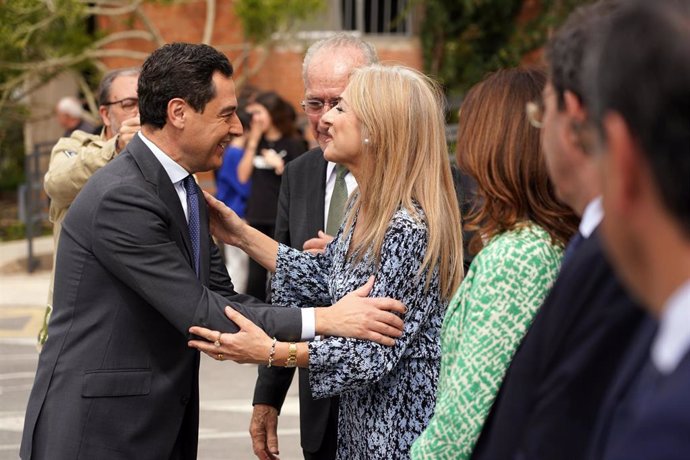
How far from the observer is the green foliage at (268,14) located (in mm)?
16359

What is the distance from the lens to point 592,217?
213 centimetres

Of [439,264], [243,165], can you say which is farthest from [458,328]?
[243,165]

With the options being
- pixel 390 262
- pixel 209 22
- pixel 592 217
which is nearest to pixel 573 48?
pixel 592 217

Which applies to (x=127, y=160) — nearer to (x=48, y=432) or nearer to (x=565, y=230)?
(x=48, y=432)

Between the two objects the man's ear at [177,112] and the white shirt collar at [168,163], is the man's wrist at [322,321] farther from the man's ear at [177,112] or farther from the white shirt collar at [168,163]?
the man's ear at [177,112]

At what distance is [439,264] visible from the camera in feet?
10.7

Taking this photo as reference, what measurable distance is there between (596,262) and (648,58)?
715 mm

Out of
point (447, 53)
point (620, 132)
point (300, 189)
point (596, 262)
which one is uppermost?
point (620, 132)

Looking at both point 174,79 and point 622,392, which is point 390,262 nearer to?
point 174,79

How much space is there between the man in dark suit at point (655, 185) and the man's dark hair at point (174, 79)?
2255mm

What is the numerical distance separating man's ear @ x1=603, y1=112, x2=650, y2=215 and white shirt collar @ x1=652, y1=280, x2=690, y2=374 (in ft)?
0.39

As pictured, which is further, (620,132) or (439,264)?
(439,264)

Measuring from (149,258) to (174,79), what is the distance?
0.60 meters

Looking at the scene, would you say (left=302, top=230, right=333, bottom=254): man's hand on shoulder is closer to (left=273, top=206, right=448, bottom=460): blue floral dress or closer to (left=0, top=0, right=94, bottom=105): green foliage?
(left=273, top=206, right=448, bottom=460): blue floral dress
